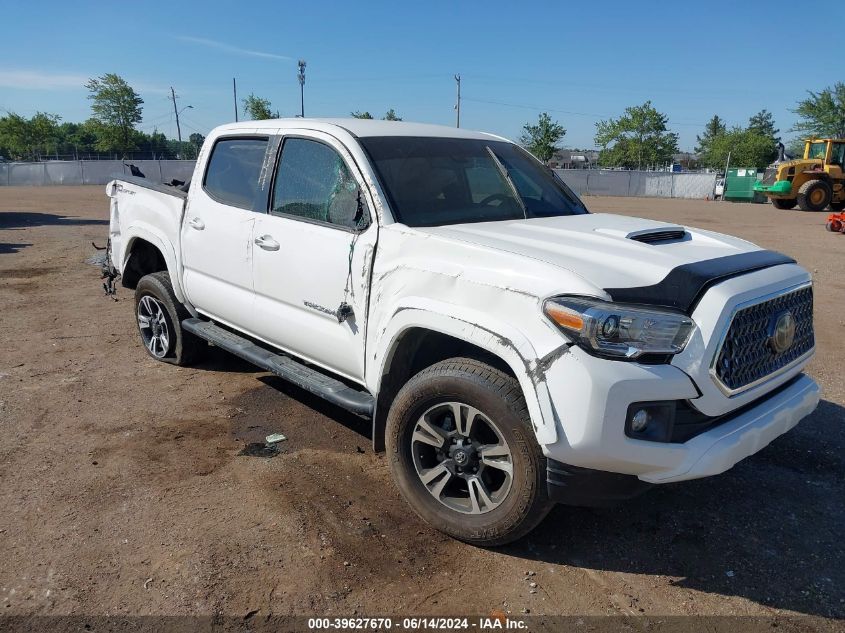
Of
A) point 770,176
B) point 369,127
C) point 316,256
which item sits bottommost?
point 316,256

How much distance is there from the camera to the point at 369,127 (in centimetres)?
400

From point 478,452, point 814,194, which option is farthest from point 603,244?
point 814,194

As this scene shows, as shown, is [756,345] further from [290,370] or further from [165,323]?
[165,323]

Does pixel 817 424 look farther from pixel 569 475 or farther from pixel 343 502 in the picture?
pixel 343 502

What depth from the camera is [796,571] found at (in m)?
2.96

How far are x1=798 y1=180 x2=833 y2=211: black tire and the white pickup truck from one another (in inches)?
1018

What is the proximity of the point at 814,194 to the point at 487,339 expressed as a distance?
1115 inches

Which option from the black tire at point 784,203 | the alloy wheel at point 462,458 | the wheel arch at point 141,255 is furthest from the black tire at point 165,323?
the black tire at point 784,203

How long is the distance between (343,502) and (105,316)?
4985 mm

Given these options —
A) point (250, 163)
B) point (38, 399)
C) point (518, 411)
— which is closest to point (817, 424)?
point (518, 411)

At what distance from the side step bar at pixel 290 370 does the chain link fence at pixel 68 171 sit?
40.2 meters

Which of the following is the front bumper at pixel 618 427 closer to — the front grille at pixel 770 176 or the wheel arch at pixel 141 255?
the wheel arch at pixel 141 255

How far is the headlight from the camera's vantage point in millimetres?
2496

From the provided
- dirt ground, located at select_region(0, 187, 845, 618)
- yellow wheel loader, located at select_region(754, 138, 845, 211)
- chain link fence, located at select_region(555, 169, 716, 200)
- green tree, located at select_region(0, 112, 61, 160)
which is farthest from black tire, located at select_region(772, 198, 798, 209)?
green tree, located at select_region(0, 112, 61, 160)
